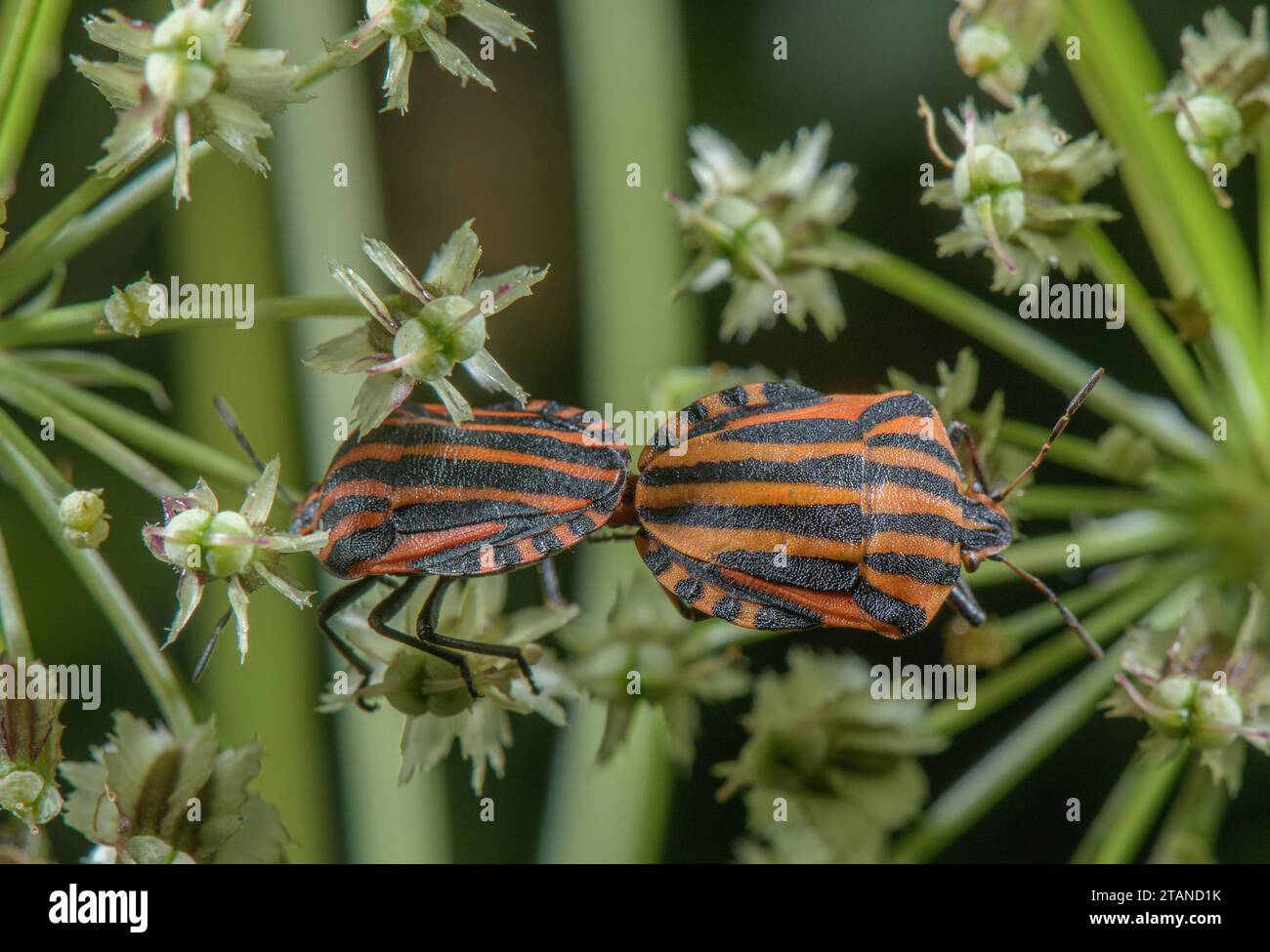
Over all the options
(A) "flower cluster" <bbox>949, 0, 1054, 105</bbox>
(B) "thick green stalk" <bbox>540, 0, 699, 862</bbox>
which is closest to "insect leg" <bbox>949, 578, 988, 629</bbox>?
(A) "flower cluster" <bbox>949, 0, 1054, 105</bbox>

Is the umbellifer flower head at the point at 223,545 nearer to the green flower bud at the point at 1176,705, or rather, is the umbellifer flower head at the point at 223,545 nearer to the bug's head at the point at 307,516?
the bug's head at the point at 307,516

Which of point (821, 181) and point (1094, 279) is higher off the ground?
point (821, 181)

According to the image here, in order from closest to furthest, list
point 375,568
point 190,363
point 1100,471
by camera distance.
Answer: point 375,568
point 1100,471
point 190,363

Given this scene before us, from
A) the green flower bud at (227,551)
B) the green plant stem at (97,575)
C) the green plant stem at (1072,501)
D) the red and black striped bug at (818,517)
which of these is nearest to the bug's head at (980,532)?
the red and black striped bug at (818,517)

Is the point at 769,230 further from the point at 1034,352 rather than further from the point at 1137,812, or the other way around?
Result: the point at 1137,812
